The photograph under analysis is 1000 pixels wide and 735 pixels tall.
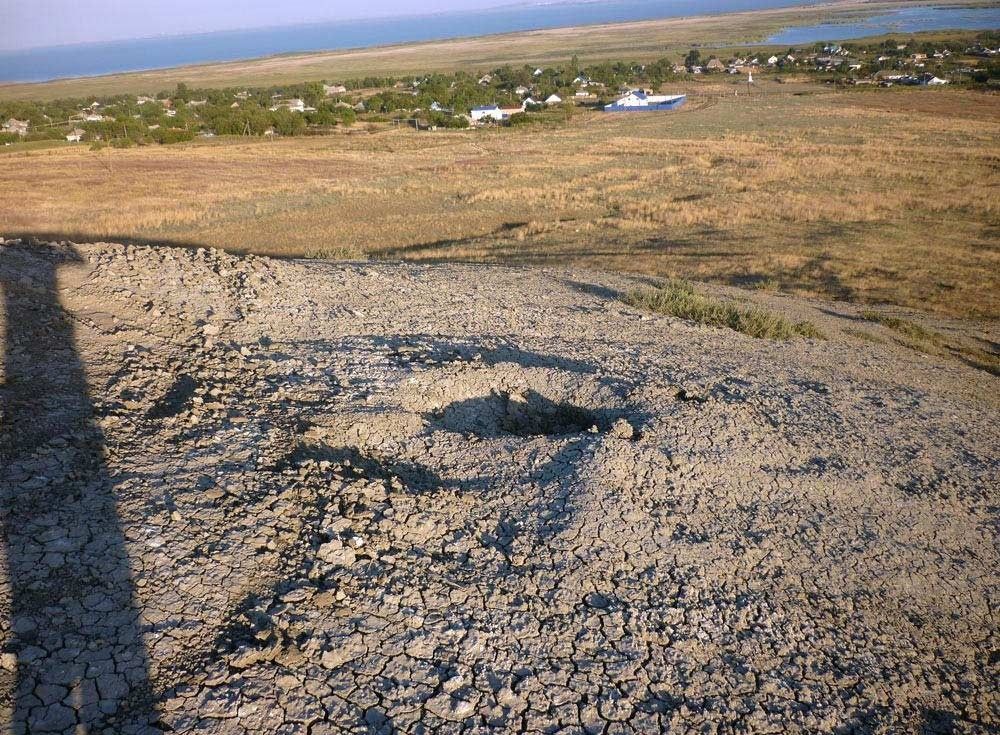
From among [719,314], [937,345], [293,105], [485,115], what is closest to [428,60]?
[293,105]

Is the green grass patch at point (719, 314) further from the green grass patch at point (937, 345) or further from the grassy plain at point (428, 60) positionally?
the grassy plain at point (428, 60)

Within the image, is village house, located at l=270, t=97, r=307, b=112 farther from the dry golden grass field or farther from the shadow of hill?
the shadow of hill

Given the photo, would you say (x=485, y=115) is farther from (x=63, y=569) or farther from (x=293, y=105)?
(x=63, y=569)

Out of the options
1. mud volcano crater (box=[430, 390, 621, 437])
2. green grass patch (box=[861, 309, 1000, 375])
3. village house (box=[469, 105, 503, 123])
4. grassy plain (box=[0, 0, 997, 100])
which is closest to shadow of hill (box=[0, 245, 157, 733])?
mud volcano crater (box=[430, 390, 621, 437])

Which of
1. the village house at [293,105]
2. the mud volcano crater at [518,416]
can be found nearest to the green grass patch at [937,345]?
the mud volcano crater at [518,416]

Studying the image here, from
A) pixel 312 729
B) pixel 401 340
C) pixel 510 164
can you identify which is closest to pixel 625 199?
pixel 510 164

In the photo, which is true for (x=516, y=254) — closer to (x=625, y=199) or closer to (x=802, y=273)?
(x=802, y=273)

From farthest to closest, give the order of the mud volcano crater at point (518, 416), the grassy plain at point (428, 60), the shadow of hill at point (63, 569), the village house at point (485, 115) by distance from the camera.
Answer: the grassy plain at point (428, 60) → the village house at point (485, 115) → the mud volcano crater at point (518, 416) → the shadow of hill at point (63, 569)
